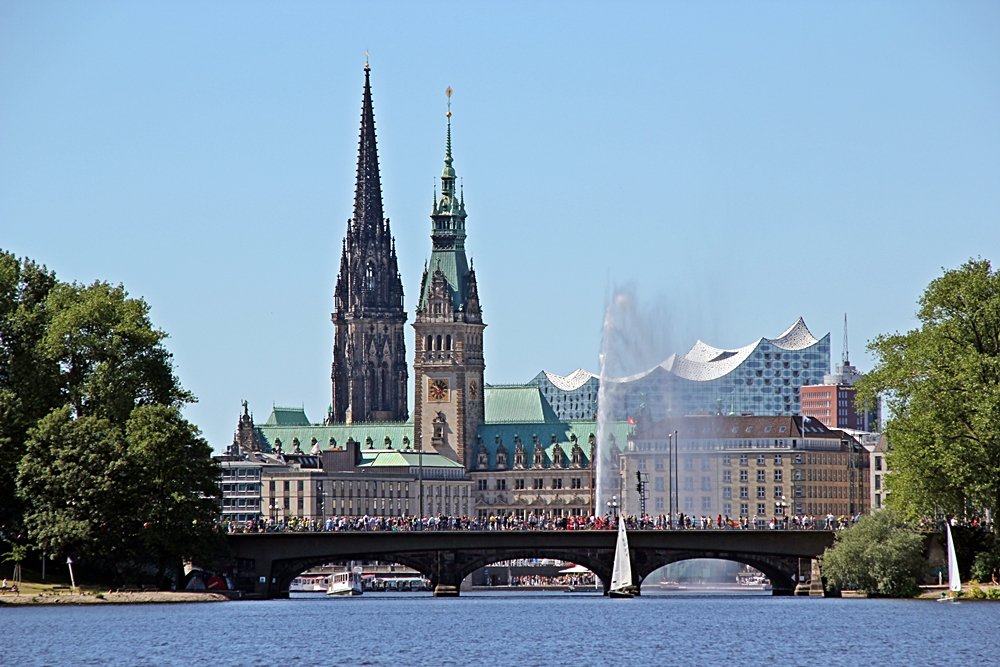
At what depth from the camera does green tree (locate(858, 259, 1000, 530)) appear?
117000mm

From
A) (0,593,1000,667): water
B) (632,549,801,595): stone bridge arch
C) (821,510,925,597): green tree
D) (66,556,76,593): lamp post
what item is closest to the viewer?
(0,593,1000,667): water

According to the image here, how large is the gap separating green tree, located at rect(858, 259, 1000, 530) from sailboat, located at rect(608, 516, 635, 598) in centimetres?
1900

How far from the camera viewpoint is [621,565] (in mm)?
140875

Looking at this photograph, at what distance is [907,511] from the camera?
121 metres

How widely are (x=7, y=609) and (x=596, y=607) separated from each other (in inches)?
1222

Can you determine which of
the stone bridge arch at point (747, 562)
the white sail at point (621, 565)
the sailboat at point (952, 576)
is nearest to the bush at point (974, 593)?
the sailboat at point (952, 576)

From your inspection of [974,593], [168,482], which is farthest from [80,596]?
[974,593]

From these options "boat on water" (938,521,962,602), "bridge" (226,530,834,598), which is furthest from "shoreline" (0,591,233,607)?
"boat on water" (938,521,962,602)

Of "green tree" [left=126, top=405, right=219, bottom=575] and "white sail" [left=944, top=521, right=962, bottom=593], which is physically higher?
"green tree" [left=126, top=405, right=219, bottom=575]

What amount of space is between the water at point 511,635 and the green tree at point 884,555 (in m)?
1.65

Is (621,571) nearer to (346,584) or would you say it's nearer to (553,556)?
(553,556)

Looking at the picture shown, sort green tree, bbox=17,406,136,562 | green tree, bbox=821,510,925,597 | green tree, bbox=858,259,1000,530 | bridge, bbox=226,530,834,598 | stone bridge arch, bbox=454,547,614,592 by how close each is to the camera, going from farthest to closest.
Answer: stone bridge arch, bbox=454,547,614,592, bridge, bbox=226,530,834,598, green tree, bbox=821,510,925,597, green tree, bbox=17,406,136,562, green tree, bbox=858,259,1000,530

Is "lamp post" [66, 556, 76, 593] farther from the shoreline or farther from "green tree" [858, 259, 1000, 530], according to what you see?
"green tree" [858, 259, 1000, 530]

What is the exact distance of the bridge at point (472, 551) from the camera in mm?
139125
